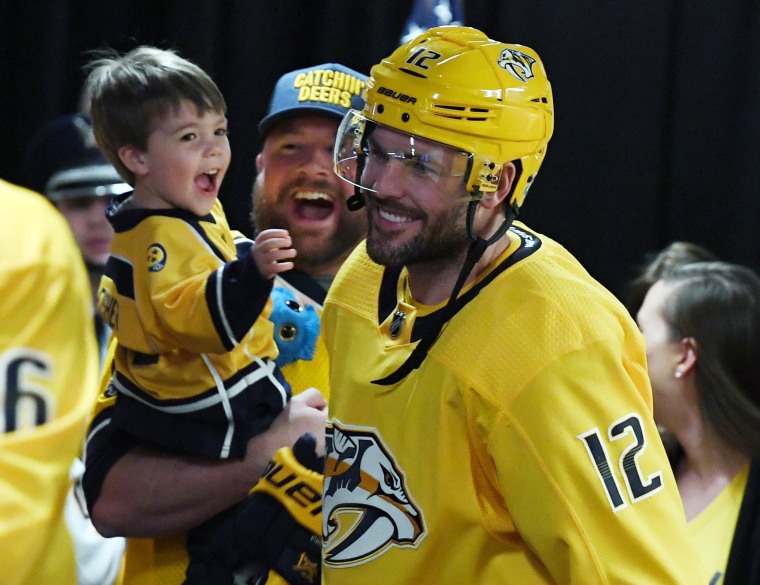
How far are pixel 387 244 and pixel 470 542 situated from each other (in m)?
0.43

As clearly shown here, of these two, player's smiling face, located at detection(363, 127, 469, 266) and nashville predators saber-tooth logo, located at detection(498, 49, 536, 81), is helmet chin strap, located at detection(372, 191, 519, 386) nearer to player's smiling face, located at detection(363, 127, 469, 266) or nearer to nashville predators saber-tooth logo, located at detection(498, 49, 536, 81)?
player's smiling face, located at detection(363, 127, 469, 266)

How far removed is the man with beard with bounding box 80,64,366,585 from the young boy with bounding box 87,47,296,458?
0.04 meters

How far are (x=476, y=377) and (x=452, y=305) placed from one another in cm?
14

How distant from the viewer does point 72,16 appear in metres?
3.10

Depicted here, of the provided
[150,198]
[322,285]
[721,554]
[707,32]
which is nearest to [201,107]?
[150,198]

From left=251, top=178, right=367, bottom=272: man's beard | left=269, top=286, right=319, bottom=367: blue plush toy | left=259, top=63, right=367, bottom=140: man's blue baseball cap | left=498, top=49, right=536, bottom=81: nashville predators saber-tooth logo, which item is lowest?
left=269, top=286, right=319, bottom=367: blue plush toy

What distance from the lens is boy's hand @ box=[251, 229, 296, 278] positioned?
184 cm

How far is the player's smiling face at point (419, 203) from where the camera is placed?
161 cm

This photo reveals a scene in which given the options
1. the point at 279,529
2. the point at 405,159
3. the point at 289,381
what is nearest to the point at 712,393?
the point at 289,381

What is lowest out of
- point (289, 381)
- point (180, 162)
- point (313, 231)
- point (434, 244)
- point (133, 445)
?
point (133, 445)

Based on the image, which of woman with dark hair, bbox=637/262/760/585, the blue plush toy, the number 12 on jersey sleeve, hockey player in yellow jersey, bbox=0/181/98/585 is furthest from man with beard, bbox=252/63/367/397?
hockey player in yellow jersey, bbox=0/181/98/585

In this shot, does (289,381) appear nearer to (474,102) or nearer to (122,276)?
(122,276)

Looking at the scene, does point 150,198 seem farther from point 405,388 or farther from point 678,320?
point 678,320

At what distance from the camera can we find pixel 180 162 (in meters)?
2.02
